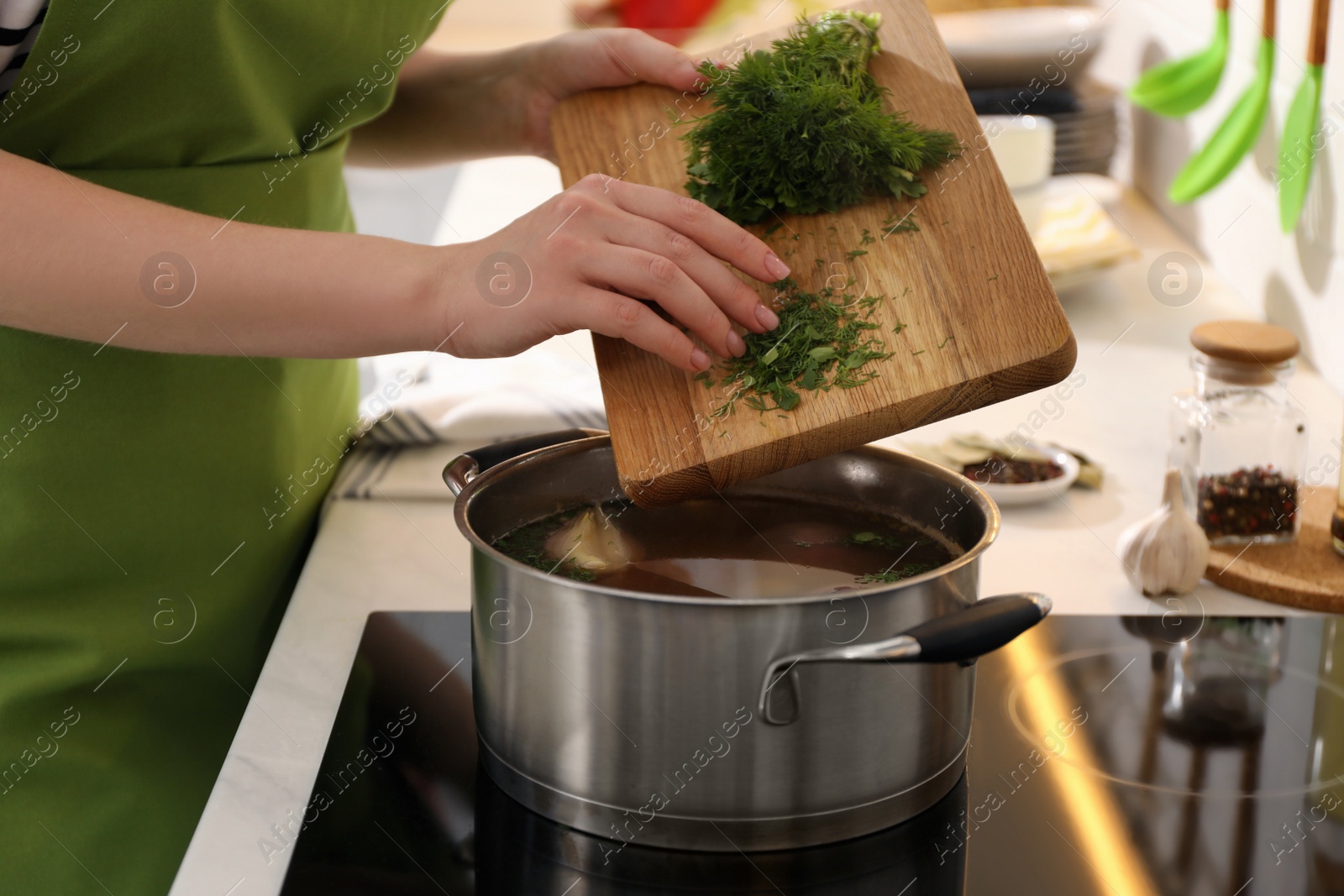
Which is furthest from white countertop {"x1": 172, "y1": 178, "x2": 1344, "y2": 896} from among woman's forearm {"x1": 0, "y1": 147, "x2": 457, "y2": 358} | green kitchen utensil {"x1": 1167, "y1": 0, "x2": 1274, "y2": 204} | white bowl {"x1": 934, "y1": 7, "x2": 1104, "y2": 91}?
white bowl {"x1": 934, "y1": 7, "x2": 1104, "y2": 91}

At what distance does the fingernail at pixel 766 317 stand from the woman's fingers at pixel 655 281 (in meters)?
0.03

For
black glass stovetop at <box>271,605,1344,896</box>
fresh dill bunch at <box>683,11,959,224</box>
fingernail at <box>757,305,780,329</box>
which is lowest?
black glass stovetop at <box>271,605,1344,896</box>

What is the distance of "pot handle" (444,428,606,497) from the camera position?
78 centimetres

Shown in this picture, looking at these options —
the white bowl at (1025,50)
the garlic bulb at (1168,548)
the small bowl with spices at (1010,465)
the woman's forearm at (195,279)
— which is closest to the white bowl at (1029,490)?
the small bowl with spices at (1010,465)

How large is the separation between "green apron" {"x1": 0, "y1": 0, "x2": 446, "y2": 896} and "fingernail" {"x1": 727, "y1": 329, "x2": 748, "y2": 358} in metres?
0.36

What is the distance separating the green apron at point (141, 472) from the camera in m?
0.81

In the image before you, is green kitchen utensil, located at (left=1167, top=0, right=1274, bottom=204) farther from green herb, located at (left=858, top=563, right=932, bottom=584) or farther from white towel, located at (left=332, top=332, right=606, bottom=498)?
green herb, located at (left=858, top=563, right=932, bottom=584)

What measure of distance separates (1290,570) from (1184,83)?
0.85 metres

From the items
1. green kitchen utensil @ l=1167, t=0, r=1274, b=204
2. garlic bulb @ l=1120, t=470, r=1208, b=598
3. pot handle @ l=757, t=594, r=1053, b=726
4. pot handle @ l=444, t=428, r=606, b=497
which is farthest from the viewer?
green kitchen utensil @ l=1167, t=0, r=1274, b=204

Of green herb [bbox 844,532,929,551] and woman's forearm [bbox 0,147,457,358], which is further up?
woman's forearm [bbox 0,147,457,358]

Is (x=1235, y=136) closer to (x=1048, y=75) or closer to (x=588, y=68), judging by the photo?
(x=1048, y=75)

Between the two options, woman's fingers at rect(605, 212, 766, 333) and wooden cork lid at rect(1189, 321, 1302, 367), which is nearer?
woman's fingers at rect(605, 212, 766, 333)

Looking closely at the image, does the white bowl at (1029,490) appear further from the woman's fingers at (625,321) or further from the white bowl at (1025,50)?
the white bowl at (1025,50)

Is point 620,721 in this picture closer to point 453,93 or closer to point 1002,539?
point 1002,539
